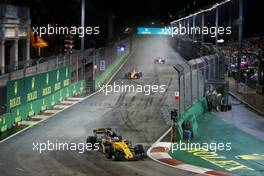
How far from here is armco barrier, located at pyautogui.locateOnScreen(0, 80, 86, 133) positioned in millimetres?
27188

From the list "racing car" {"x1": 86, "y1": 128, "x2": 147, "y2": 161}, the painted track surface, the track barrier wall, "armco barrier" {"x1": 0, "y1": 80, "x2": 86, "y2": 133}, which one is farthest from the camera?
the track barrier wall

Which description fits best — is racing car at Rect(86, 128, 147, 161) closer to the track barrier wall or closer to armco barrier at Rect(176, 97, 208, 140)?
armco barrier at Rect(176, 97, 208, 140)

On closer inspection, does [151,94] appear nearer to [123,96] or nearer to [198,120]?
[123,96]

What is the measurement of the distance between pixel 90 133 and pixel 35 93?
6.50 meters

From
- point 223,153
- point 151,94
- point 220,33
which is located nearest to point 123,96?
point 151,94

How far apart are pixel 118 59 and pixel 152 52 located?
23904 millimetres

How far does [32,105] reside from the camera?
102 ft

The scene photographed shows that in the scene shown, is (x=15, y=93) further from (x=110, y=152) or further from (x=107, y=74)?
(x=107, y=74)

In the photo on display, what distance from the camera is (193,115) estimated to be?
29.5 metres

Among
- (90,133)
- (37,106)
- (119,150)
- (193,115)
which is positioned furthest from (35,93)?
(119,150)

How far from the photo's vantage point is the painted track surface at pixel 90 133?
19086 millimetres

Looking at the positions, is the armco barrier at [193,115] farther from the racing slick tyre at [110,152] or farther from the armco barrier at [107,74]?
the armco barrier at [107,74]

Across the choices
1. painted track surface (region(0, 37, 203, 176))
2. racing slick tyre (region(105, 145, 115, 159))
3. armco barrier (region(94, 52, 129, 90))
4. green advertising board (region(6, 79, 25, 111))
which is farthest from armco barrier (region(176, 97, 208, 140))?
armco barrier (region(94, 52, 129, 90))

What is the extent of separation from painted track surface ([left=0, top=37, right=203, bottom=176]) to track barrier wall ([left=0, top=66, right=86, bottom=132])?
1.23m
